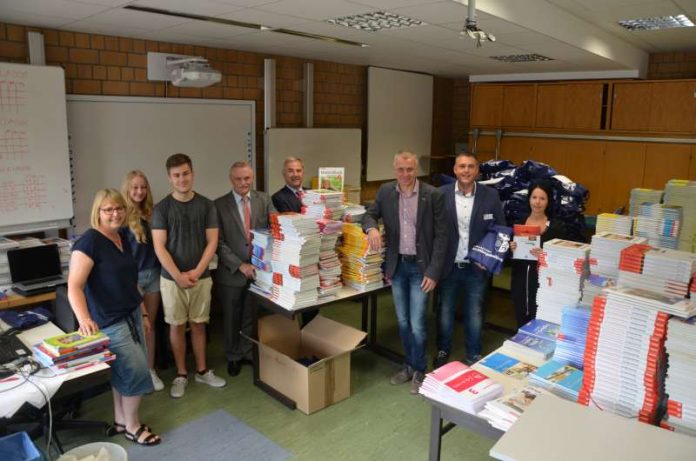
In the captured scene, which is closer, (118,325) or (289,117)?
(118,325)

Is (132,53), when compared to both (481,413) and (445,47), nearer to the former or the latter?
(445,47)

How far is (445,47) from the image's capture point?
5.03 metres

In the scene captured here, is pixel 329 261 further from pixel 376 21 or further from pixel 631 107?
pixel 631 107

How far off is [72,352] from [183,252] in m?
1.16

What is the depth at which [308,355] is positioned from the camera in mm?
4070

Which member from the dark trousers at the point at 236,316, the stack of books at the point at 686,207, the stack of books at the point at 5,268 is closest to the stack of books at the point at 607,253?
the stack of books at the point at 686,207

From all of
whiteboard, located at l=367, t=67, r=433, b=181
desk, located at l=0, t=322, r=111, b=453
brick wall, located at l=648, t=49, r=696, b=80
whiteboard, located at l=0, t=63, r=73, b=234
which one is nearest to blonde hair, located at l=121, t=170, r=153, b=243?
desk, located at l=0, t=322, r=111, b=453

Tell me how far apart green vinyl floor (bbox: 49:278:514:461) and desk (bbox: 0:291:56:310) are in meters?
0.74

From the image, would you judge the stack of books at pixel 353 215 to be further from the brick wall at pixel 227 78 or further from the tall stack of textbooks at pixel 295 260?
the brick wall at pixel 227 78

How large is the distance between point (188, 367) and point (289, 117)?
121 inches

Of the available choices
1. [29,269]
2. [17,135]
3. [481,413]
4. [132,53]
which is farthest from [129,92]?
[481,413]

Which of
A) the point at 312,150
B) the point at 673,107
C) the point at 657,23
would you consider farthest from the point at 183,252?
the point at 673,107

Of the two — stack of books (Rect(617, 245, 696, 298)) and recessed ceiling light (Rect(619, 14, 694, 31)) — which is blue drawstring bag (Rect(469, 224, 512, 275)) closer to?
stack of books (Rect(617, 245, 696, 298))

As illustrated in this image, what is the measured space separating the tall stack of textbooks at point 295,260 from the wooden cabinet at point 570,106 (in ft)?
15.4
